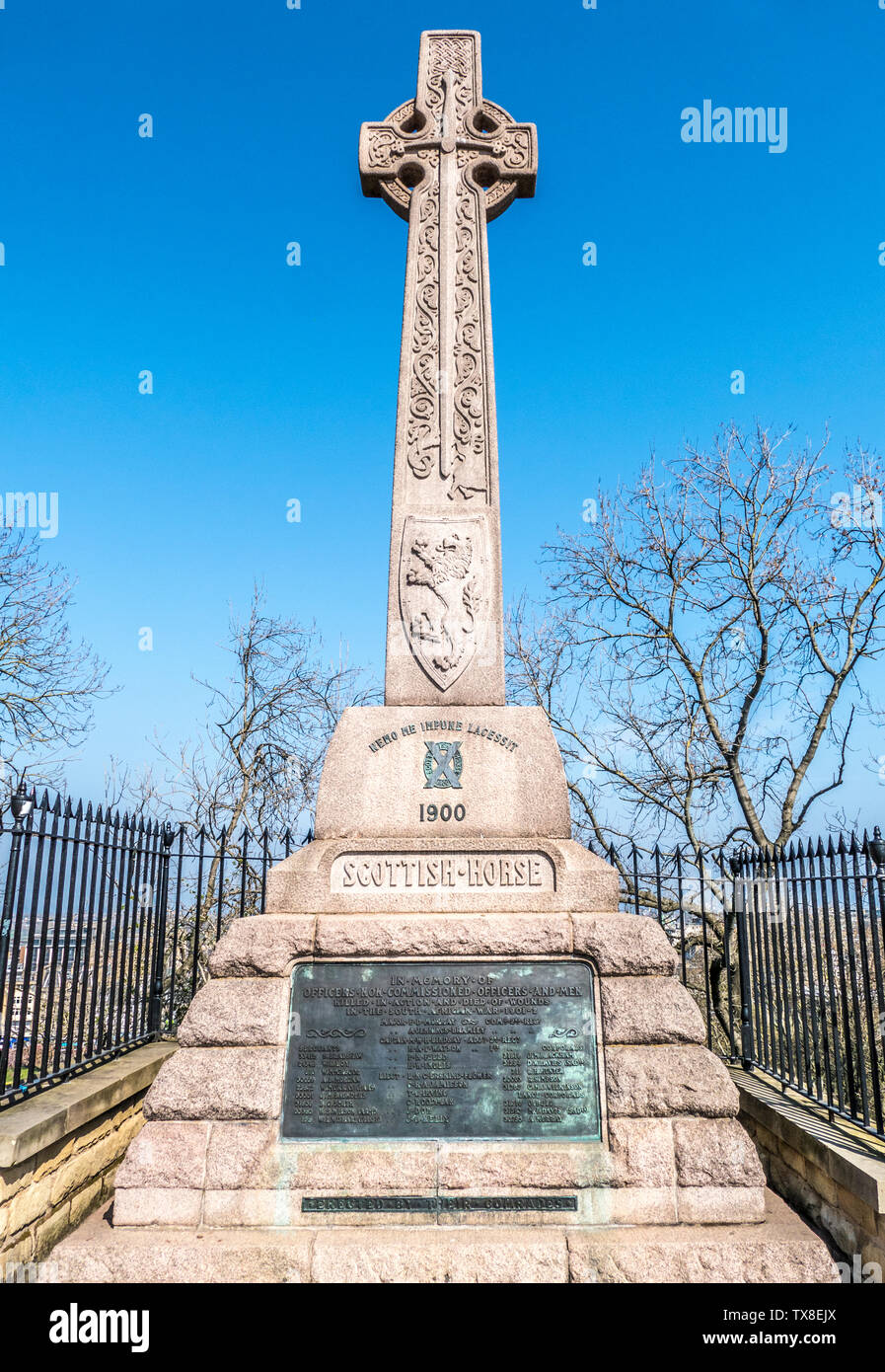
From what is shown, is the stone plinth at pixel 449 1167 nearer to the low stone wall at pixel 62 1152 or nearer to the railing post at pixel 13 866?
the low stone wall at pixel 62 1152

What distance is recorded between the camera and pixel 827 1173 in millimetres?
4516

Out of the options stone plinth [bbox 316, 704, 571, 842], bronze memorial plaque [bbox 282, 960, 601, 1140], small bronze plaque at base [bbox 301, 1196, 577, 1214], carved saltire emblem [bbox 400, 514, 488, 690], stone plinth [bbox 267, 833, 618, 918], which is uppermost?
carved saltire emblem [bbox 400, 514, 488, 690]

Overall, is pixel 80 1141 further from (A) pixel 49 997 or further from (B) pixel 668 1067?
(B) pixel 668 1067

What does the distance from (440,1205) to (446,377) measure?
16.6 feet

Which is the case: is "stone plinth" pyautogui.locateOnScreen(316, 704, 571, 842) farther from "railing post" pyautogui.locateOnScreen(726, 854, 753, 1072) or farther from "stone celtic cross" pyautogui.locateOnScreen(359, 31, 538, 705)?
"railing post" pyautogui.locateOnScreen(726, 854, 753, 1072)

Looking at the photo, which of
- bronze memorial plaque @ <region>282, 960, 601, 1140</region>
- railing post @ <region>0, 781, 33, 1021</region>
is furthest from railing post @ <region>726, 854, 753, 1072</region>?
railing post @ <region>0, 781, 33, 1021</region>

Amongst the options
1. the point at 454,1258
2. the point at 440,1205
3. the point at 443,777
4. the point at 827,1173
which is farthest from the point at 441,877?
the point at 827,1173

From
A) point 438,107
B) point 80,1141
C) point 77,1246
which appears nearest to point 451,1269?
point 77,1246

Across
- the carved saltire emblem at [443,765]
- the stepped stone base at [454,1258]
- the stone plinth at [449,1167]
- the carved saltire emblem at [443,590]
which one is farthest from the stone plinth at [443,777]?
the stepped stone base at [454,1258]

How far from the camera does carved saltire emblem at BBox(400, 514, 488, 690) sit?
5.52m

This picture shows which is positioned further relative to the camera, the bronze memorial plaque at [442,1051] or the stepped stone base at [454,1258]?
the bronze memorial plaque at [442,1051]

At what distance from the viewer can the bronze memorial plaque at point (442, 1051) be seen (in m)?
4.30

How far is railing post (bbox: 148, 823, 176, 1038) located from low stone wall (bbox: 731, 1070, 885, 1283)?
450cm

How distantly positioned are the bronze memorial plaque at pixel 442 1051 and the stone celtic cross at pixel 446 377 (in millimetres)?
1727
